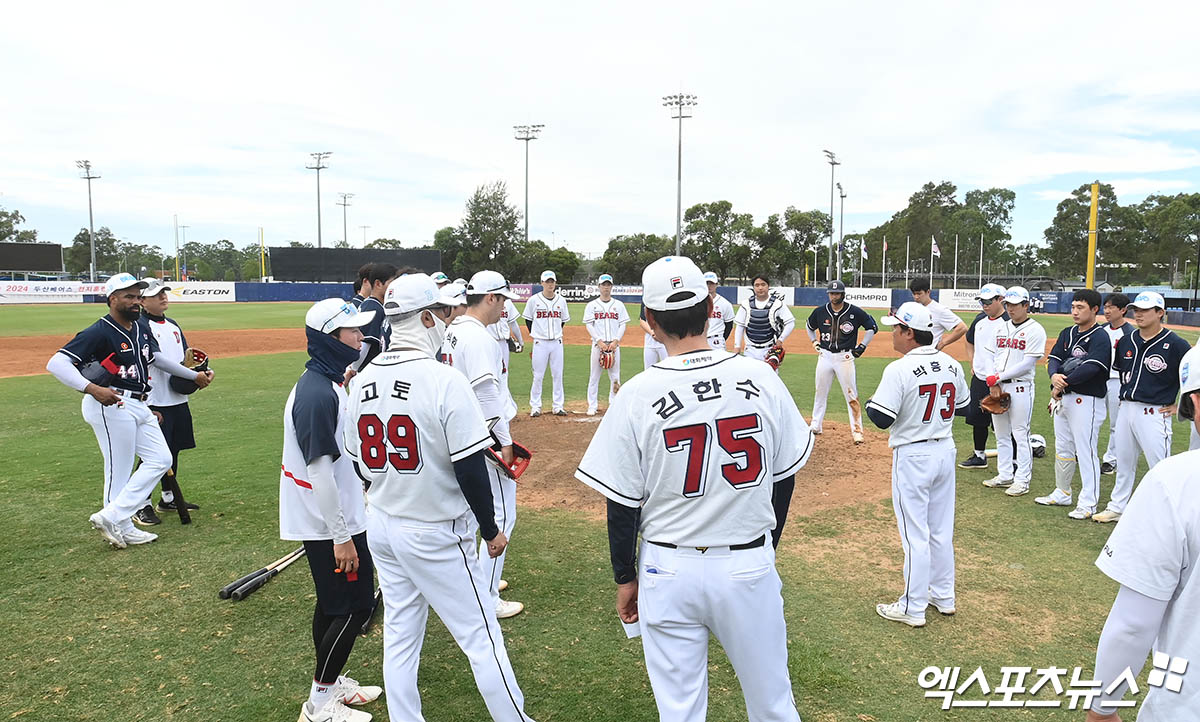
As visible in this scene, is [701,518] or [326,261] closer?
[701,518]

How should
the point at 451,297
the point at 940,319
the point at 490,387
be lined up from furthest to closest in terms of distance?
the point at 940,319
the point at 490,387
the point at 451,297

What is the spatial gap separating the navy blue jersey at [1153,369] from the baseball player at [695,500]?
5.56 meters

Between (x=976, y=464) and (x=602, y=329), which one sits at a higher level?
(x=602, y=329)

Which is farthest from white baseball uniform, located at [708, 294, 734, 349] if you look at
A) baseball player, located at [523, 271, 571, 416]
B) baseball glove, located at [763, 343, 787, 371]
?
baseball player, located at [523, 271, 571, 416]

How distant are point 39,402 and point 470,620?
44.8ft

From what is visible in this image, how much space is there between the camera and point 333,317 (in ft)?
11.3

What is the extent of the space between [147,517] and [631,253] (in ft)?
208

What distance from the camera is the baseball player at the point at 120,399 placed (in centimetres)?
567

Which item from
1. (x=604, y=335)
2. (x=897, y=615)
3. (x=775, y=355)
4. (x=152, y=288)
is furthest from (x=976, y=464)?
(x=152, y=288)

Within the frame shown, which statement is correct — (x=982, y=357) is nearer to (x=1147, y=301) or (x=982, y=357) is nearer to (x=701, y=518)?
(x=1147, y=301)

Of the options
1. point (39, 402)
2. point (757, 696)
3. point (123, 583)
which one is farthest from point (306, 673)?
point (39, 402)

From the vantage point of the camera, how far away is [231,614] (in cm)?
478

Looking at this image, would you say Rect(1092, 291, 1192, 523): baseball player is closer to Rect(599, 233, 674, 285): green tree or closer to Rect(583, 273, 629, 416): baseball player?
Rect(583, 273, 629, 416): baseball player

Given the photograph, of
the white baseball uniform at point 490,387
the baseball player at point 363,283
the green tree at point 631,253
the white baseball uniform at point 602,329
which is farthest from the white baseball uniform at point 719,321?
the green tree at point 631,253
